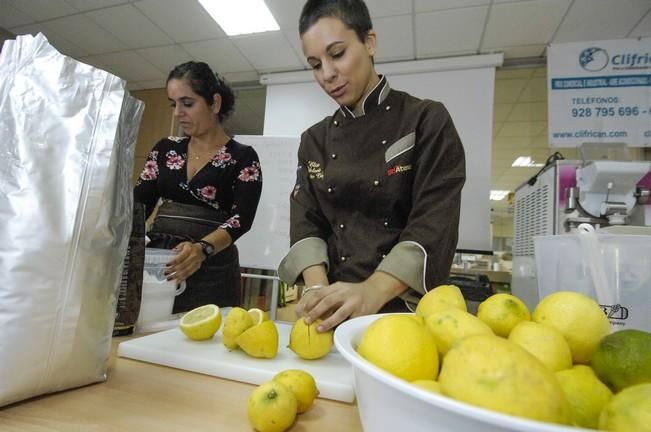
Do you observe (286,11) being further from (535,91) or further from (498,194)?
(498,194)

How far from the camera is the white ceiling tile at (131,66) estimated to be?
135 inches

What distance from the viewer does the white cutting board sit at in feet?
1.60

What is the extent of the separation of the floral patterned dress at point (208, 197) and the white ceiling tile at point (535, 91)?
304 centimetres

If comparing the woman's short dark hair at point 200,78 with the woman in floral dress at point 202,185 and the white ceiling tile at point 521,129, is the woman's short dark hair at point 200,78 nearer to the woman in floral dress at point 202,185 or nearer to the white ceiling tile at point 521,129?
the woman in floral dress at point 202,185

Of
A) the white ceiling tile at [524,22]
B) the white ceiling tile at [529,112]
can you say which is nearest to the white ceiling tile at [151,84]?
the white ceiling tile at [524,22]

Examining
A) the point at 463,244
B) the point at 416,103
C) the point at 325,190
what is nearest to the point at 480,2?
→ the point at 463,244

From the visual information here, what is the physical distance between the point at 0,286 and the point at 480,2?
9.34 ft

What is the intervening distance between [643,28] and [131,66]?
443cm

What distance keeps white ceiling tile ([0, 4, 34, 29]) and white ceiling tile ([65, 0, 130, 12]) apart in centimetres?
60

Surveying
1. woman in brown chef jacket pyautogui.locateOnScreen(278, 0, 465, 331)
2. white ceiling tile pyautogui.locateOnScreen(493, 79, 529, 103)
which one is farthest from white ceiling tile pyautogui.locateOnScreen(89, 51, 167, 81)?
white ceiling tile pyautogui.locateOnScreen(493, 79, 529, 103)

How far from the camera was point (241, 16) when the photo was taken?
8.79 ft

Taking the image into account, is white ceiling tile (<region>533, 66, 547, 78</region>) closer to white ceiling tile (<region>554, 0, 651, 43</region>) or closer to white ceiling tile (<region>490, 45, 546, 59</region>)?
white ceiling tile (<region>490, 45, 546, 59</region>)

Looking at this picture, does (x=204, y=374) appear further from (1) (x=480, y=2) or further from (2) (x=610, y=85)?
(2) (x=610, y=85)

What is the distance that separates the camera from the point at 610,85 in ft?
8.27
